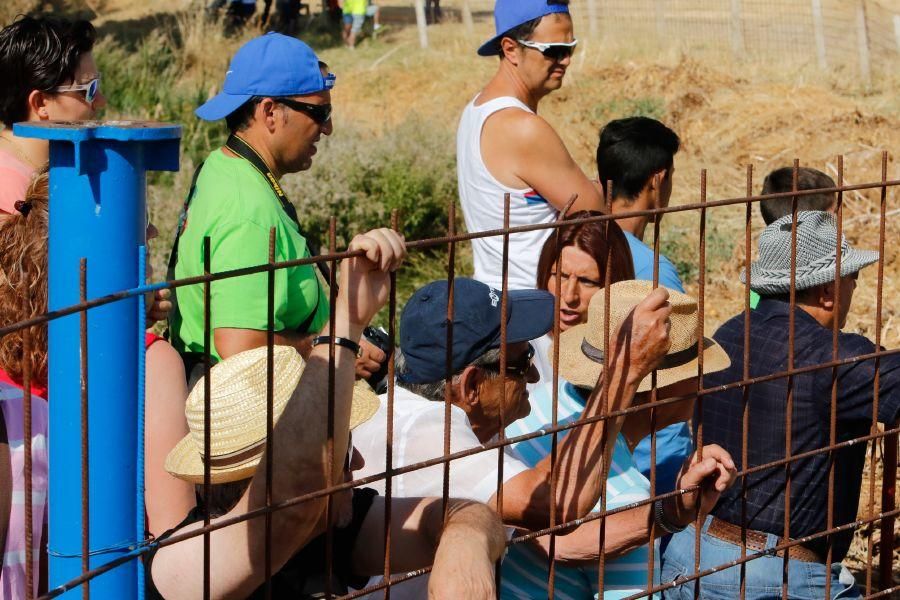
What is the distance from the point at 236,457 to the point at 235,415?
70mm

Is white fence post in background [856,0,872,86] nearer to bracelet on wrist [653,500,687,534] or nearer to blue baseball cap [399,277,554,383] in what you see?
blue baseball cap [399,277,554,383]

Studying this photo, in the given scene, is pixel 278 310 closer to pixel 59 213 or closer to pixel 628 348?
pixel 628 348

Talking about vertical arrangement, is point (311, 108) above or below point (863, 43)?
above

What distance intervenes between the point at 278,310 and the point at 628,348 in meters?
1.07

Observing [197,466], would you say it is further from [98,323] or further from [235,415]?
[98,323]

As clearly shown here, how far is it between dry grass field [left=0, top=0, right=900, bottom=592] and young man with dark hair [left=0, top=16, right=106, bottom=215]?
306cm

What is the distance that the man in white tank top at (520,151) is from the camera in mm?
3986

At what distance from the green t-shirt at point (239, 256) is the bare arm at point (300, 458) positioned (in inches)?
45.7

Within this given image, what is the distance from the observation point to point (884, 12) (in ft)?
63.5

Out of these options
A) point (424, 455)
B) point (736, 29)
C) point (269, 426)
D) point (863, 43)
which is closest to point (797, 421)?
point (424, 455)

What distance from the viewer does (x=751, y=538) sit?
3.05m

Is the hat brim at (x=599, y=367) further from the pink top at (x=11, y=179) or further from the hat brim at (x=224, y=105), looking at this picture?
the pink top at (x=11, y=179)

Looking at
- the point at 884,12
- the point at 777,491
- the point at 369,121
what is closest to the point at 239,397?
the point at 777,491

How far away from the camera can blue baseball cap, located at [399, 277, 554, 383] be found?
8.59 feet
